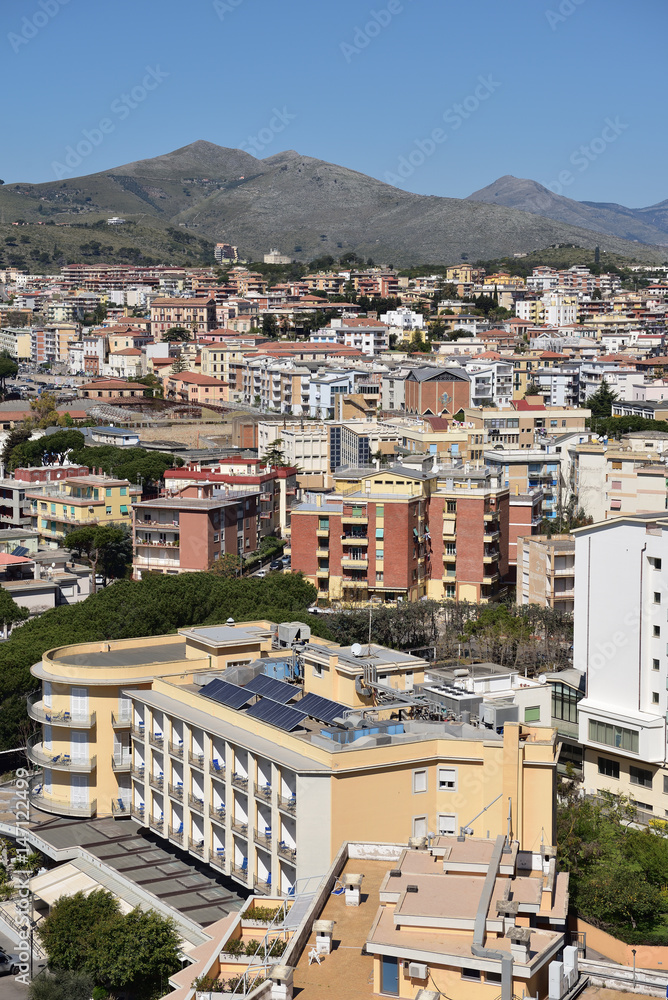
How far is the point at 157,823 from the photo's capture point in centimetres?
1761

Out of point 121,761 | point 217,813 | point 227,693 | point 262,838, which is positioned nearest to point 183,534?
point 121,761

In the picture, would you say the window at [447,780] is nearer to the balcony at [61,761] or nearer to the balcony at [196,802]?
the balcony at [196,802]

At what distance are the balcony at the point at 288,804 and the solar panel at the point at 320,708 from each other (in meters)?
1.12

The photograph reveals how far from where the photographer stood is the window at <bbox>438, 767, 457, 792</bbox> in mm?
14406

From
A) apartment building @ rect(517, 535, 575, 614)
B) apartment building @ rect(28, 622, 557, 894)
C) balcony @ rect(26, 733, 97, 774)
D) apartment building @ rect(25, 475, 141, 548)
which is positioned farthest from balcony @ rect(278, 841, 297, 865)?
apartment building @ rect(25, 475, 141, 548)

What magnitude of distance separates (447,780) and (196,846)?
3.85m

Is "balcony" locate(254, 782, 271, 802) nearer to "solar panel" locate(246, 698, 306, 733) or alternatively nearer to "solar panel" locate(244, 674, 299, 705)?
"solar panel" locate(246, 698, 306, 733)

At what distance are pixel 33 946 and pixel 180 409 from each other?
158ft

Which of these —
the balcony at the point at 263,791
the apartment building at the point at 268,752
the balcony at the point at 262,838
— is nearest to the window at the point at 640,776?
the apartment building at the point at 268,752

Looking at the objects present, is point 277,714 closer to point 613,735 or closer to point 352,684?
point 352,684

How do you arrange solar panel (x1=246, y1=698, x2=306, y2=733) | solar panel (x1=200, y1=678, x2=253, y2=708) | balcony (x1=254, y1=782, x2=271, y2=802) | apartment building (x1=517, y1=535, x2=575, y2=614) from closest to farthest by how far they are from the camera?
balcony (x1=254, y1=782, x2=271, y2=802)
solar panel (x1=246, y1=698, x2=306, y2=733)
solar panel (x1=200, y1=678, x2=253, y2=708)
apartment building (x1=517, y1=535, x2=575, y2=614)

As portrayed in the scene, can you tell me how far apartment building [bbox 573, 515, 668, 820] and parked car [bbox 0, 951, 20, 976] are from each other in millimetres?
8863

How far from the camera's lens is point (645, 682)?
20.1 metres

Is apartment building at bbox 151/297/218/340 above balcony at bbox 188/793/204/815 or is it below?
above
